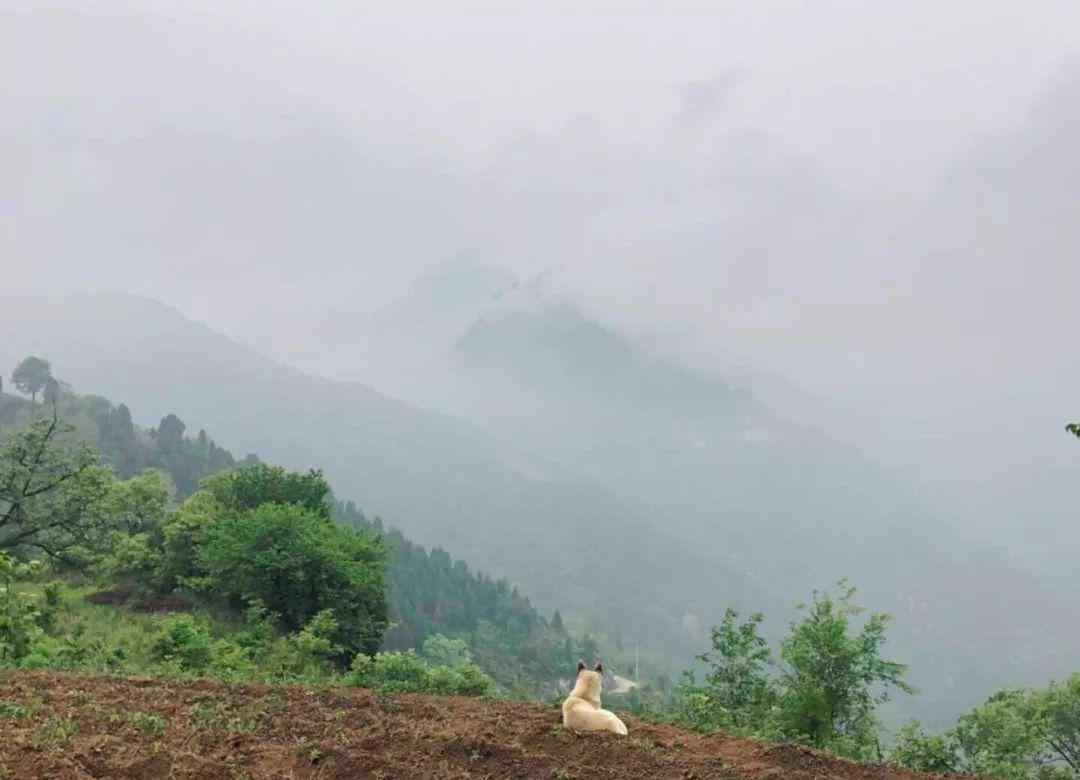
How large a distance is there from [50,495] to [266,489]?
8521mm

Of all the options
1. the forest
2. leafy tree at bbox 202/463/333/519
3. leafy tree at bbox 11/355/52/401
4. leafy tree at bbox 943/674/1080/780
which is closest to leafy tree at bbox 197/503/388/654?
the forest

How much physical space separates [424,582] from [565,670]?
3017cm

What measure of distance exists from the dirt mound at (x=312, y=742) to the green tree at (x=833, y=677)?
1022cm

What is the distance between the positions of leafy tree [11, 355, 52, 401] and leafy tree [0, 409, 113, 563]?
113 metres

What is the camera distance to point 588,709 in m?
10.3

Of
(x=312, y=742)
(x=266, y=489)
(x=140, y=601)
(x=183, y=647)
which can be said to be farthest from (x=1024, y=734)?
(x=140, y=601)

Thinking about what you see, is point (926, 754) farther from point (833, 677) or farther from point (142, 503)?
point (142, 503)

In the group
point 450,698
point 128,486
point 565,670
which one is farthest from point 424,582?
point 450,698

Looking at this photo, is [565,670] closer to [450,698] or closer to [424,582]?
[424,582]

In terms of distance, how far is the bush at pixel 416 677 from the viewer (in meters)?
14.5

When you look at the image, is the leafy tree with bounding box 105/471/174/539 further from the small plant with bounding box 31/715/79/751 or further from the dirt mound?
the small plant with bounding box 31/715/79/751

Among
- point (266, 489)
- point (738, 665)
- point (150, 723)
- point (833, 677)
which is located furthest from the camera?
point (266, 489)

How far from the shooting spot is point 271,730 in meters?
9.29

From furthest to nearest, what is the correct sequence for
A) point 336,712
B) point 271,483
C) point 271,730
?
point 271,483, point 336,712, point 271,730
